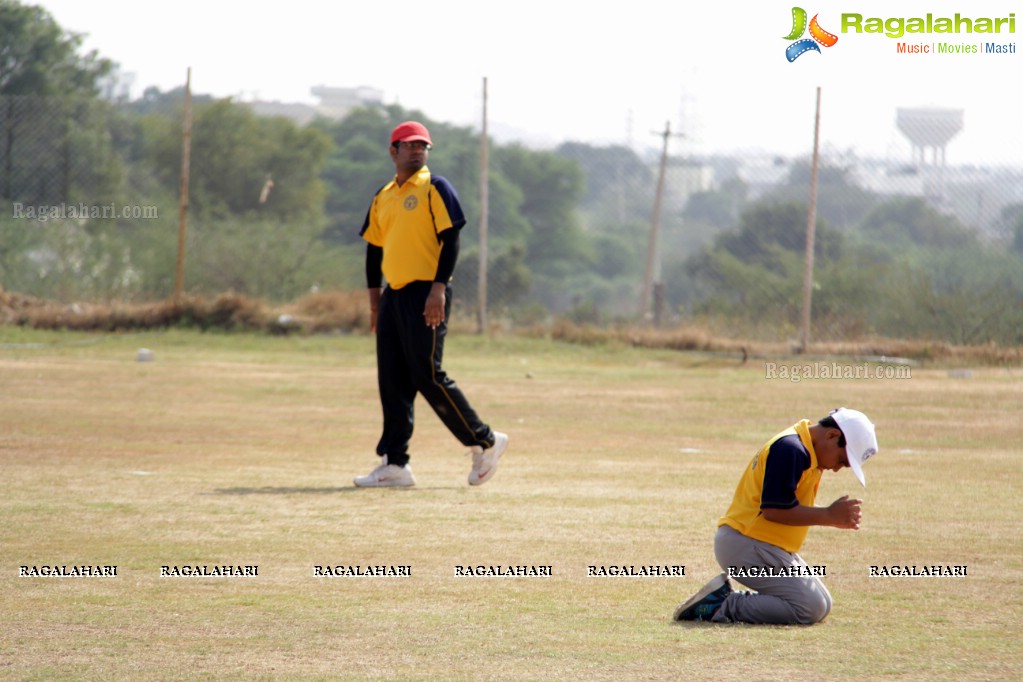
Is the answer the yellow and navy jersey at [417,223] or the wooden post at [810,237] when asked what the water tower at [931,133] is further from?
the yellow and navy jersey at [417,223]

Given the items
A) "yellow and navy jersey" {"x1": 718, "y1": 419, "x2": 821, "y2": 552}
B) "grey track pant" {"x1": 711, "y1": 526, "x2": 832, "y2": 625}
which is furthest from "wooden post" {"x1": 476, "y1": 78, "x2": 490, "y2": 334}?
"grey track pant" {"x1": 711, "y1": 526, "x2": 832, "y2": 625}

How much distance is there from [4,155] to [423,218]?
1850cm

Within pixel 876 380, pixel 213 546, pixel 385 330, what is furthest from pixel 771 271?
pixel 213 546

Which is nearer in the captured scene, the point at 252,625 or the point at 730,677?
the point at 730,677

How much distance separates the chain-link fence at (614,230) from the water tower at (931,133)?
4 cm

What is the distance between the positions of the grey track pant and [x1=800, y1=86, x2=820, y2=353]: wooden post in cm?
1353

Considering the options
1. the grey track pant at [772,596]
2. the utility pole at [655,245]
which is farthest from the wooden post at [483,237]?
the grey track pant at [772,596]

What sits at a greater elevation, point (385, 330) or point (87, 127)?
point (87, 127)

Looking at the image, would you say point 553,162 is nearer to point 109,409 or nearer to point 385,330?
point 109,409

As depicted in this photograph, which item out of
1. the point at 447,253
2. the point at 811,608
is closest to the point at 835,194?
the point at 447,253

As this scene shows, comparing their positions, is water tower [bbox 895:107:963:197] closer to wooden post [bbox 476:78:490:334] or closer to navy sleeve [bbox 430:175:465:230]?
wooden post [bbox 476:78:490:334]

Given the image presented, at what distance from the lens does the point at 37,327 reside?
20.5 metres

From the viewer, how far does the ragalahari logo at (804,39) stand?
18812 mm

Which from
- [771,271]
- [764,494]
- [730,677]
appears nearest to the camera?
[730,677]
